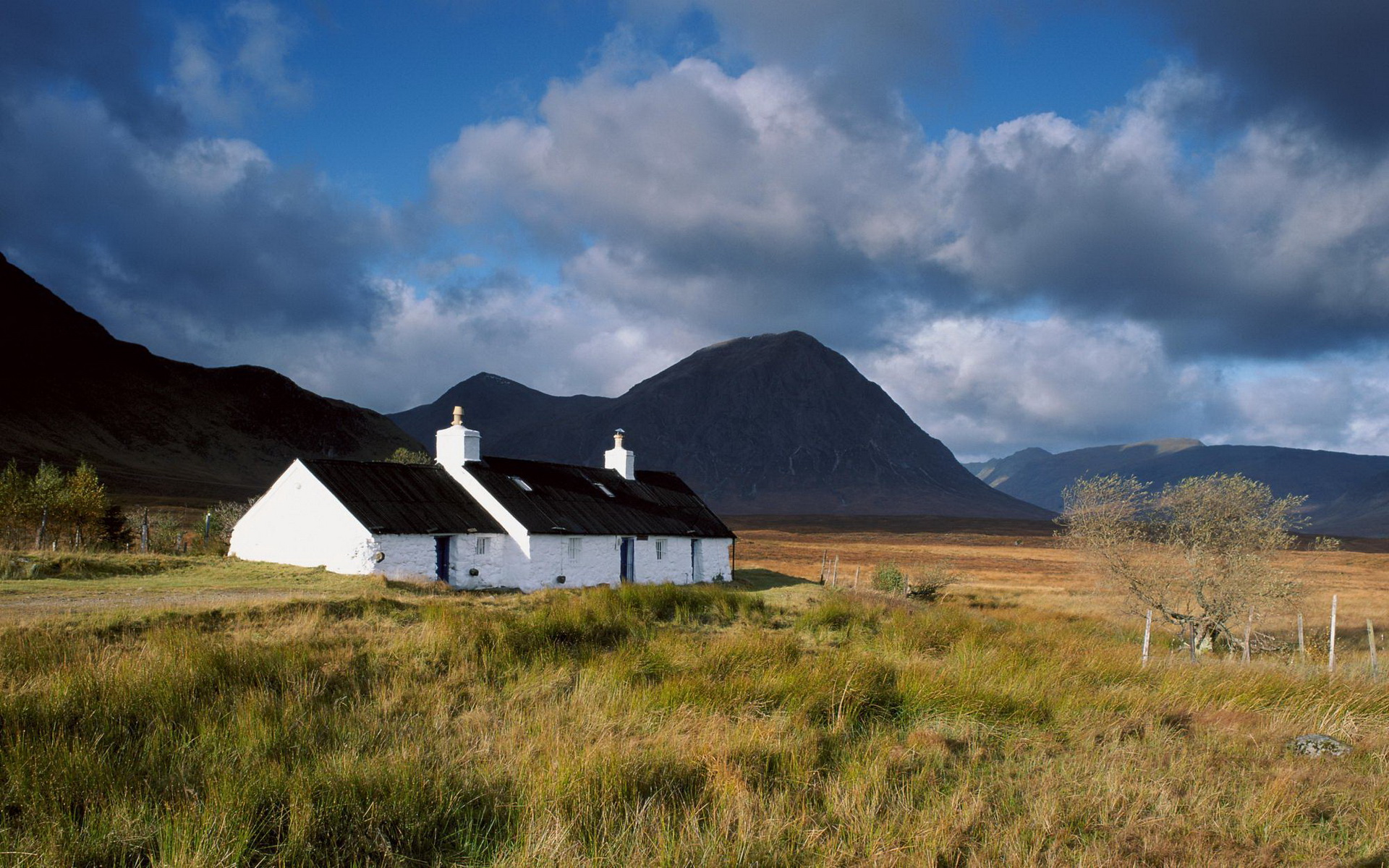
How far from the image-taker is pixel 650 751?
19.6 feet

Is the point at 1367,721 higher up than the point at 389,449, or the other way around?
the point at 389,449

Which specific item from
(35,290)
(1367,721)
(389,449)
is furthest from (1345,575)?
(35,290)

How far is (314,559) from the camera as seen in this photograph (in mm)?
25875

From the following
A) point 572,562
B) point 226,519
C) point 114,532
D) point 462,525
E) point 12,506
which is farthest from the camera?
point 226,519

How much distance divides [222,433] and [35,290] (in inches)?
2537

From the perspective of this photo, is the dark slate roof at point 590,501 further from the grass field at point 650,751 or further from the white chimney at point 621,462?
the grass field at point 650,751

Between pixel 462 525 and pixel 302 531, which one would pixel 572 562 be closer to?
pixel 462 525

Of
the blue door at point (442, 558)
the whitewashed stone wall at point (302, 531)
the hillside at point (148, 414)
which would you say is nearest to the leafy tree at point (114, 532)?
the whitewashed stone wall at point (302, 531)

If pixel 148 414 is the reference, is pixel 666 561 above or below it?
below

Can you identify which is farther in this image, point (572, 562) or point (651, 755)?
point (572, 562)

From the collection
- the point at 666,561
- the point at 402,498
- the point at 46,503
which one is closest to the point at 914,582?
the point at 666,561

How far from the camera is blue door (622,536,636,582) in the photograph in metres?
31.7

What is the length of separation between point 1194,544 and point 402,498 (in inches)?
961

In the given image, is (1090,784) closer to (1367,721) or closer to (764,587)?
(1367,721)
